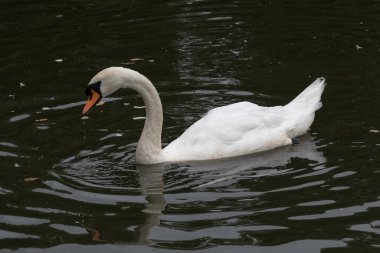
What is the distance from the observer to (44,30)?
16.7 meters

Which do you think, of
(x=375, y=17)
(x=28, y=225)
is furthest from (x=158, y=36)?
(x=28, y=225)

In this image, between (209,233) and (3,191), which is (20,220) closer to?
(3,191)

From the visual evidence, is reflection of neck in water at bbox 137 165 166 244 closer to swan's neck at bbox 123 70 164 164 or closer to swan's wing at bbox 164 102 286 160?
swan's neck at bbox 123 70 164 164

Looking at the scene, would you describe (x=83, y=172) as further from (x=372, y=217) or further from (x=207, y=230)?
(x=372, y=217)

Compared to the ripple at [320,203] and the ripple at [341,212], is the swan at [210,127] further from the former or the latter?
the ripple at [341,212]

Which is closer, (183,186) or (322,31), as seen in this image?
(183,186)

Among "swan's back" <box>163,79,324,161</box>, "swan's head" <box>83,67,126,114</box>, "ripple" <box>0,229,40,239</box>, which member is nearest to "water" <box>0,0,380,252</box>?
"ripple" <box>0,229,40,239</box>

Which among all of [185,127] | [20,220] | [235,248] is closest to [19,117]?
[185,127]

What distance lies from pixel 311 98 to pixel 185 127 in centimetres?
166

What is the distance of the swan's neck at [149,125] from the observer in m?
10.4

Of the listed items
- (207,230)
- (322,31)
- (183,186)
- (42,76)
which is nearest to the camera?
(207,230)

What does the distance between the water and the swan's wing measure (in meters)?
0.18

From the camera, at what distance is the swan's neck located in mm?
10352

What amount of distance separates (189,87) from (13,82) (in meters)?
2.74
